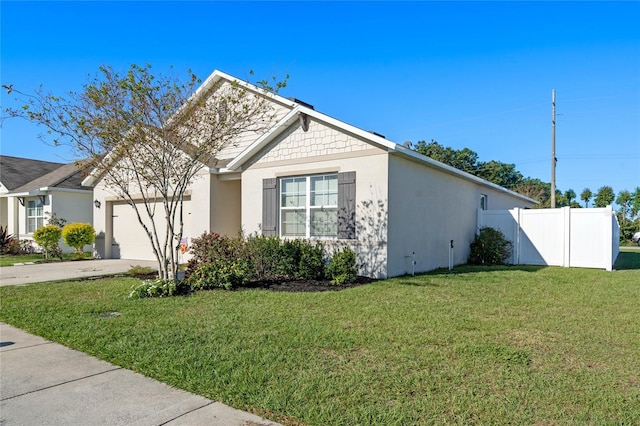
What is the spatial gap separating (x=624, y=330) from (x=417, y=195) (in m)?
6.26

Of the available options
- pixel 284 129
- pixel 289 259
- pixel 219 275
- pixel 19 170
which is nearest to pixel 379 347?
pixel 219 275

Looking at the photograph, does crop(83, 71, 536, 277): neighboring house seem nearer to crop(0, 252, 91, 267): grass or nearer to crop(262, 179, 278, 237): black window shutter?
crop(262, 179, 278, 237): black window shutter

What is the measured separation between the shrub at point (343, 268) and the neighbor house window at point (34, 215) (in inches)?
640

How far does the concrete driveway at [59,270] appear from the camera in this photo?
10.7m

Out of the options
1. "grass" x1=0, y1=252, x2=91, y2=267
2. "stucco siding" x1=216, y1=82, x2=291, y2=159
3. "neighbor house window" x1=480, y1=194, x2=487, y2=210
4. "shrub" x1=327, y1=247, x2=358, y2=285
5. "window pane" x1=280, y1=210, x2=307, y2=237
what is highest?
"stucco siding" x1=216, y1=82, x2=291, y2=159

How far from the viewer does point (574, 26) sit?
12.0 metres

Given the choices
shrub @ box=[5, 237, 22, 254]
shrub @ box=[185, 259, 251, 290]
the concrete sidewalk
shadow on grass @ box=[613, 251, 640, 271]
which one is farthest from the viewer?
shrub @ box=[5, 237, 22, 254]

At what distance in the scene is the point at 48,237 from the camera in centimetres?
1583

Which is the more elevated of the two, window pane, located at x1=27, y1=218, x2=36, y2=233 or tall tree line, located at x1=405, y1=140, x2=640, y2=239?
tall tree line, located at x1=405, y1=140, x2=640, y2=239

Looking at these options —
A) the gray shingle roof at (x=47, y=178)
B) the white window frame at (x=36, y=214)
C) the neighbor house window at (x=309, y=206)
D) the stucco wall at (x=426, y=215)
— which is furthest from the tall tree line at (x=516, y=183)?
the white window frame at (x=36, y=214)

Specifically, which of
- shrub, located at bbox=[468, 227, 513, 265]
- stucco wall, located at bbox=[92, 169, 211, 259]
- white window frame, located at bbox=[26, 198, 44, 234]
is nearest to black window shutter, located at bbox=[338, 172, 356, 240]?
stucco wall, located at bbox=[92, 169, 211, 259]

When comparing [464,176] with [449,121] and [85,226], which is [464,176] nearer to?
[85,226]

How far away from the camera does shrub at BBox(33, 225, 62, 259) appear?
15.8 metres

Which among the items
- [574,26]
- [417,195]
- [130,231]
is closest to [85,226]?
[130,231]
